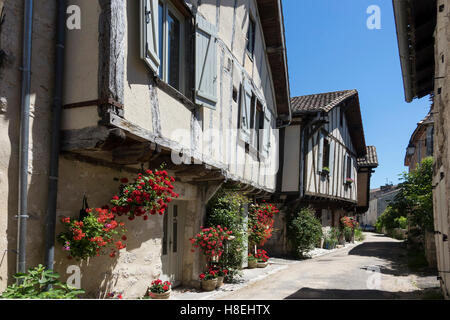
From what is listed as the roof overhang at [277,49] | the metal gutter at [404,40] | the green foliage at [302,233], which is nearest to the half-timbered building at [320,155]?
the green foliage at [302,233]

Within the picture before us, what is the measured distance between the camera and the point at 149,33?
13.7 feet

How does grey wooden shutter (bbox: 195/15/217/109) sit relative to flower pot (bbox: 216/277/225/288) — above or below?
above

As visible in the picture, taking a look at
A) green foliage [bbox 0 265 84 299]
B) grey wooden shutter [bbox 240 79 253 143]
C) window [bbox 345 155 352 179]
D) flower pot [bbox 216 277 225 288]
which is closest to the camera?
green foliage [bbox 0 265 84 299]

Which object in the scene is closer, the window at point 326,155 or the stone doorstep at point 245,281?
the stone doorstep at point 245,281

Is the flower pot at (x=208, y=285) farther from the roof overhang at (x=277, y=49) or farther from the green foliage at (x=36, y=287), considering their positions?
A: the roof overhang at (x=277, y=49)

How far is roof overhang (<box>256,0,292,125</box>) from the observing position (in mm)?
9469

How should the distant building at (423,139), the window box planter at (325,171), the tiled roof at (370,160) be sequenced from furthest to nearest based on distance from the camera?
the tiled roof at (370,160)
the window box planter at (325,171)
the distant building at (423,139)

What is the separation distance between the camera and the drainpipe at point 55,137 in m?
3.41

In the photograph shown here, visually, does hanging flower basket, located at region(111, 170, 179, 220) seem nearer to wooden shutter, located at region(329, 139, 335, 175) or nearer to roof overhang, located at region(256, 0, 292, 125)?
roof overhang, located at region(256, 0, 292, 125)

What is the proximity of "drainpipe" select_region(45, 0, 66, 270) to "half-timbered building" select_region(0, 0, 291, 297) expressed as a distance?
0.01 metres

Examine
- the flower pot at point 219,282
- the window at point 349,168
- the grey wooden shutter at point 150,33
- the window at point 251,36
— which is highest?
the window at point 251,36

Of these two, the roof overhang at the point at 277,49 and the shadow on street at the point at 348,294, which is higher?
the roof overhang at the point at 277,49

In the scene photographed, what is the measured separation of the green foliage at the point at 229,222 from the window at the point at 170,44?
2698 millimetres

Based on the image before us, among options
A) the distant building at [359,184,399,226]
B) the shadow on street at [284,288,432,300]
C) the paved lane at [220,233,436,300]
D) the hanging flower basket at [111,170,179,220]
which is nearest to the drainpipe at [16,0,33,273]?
the hanging flower basket at [111,170,179,220]
